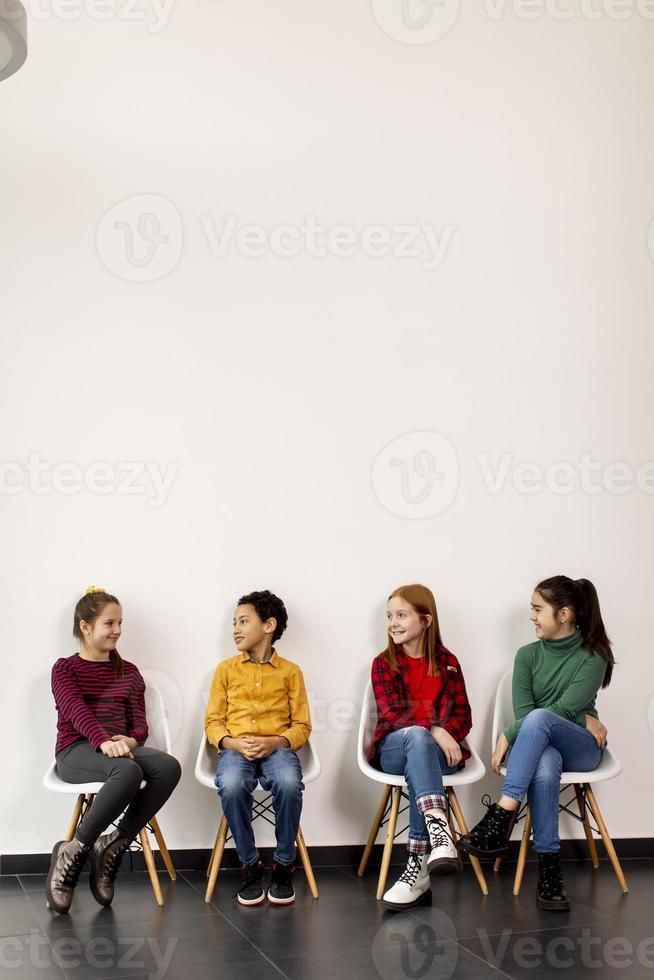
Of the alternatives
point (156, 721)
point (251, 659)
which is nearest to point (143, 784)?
point (156, 721)

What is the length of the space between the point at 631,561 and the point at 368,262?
59.9 inches

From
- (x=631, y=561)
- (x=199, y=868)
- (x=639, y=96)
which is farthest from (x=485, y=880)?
(x=639, y=96)

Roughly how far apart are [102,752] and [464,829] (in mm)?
1209

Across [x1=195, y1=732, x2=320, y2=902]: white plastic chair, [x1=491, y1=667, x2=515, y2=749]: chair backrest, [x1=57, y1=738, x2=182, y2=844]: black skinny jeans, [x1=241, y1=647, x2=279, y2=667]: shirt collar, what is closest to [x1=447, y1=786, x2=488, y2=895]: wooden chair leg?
[x1=491, y1=667, x2=515, y2=749]: chair backrest

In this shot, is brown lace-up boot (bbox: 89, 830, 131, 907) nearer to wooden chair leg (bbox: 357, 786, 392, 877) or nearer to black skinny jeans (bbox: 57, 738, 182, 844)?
black skinny jeans (bbox: 57, 738, 182, 844)

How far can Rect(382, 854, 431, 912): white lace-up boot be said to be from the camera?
302 centimetres

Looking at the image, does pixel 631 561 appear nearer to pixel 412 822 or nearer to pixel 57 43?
pixel 412 822

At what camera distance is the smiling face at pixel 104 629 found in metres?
3.36

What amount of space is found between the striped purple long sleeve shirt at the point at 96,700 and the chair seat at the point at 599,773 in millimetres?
1257

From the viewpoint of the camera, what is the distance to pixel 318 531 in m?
3.71
